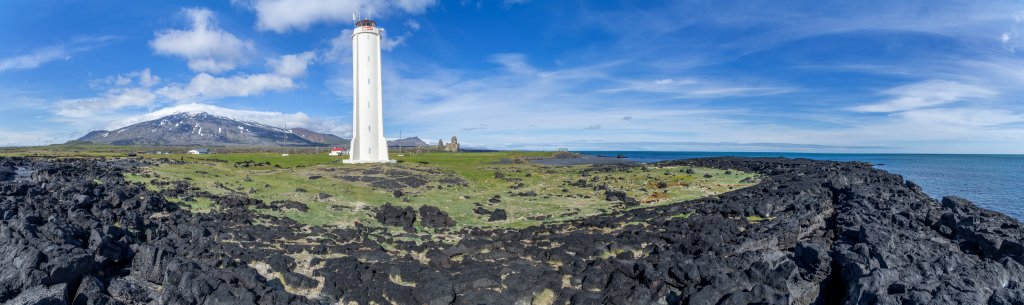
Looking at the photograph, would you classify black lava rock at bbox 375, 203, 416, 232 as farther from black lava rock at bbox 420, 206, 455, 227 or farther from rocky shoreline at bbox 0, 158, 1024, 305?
rocky shoreline at bbox 0, 158, 1024, 305

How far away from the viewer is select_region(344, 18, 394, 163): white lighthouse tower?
150ft

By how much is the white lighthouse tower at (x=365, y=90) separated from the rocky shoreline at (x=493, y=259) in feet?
85.3

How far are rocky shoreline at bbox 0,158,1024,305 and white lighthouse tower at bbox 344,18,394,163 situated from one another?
1024 inches

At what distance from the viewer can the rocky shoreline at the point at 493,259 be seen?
1002 centimetres

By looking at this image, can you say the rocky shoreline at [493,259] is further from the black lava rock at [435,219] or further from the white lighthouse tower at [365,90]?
the white lighthouse tower at [365,90]

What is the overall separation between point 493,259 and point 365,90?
3489 cm

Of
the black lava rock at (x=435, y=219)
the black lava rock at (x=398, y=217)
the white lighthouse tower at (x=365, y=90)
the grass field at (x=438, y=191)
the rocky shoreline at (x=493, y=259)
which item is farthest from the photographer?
the white lighthouse tower at (x=365, y=90)

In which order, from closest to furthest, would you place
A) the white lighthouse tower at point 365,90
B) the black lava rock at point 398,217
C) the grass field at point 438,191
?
1. the black lava rock at point 398,217
2. the grass field at point 438,191
3. the white lighthouse tower at point 365,90

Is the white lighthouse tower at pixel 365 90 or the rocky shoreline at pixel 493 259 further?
the white lighthouse tower at pixel 365 90

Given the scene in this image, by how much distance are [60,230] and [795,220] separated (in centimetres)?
2323

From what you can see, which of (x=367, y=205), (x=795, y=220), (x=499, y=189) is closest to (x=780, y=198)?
(x=795, y=220)

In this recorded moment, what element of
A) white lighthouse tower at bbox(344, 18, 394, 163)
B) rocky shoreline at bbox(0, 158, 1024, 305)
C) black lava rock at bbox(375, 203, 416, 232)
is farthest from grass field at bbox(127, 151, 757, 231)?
white lighthouse tower at bbox(344, 18, 394, 163)

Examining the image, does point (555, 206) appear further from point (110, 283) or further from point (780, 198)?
point (110, 283)

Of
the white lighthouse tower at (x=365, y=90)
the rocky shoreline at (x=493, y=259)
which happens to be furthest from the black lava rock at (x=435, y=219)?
the white lighthouse tower at (x=365, y=90)
